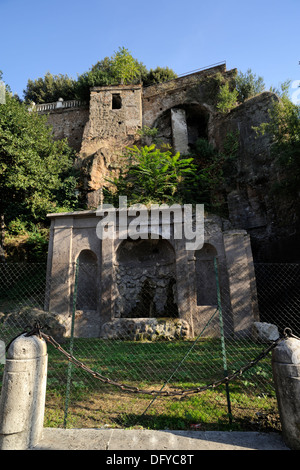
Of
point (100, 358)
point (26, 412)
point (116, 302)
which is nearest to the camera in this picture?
point (26, 412)

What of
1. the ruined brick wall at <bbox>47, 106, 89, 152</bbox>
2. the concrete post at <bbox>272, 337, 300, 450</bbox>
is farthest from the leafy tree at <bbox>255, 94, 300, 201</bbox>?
the ruined brick wall at <bbox>47, 106, 89, 152</bbox>

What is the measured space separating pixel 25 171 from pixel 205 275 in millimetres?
9762

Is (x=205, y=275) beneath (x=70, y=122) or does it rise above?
beneath

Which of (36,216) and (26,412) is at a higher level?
(36,216)

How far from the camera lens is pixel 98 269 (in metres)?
9.73

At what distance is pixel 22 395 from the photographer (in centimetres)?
245

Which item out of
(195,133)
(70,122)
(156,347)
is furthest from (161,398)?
(70,122)

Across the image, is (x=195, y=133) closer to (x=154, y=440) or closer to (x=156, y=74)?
(x=156, y=74)

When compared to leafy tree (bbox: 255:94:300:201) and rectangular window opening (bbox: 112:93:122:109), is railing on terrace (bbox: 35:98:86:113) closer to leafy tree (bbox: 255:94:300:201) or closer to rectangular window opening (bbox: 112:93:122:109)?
rectangular window opening (bbox: 112:93:122:109)

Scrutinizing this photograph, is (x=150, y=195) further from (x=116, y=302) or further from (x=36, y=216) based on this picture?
(x=36, y=216)

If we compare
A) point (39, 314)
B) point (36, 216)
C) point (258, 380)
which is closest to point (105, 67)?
point (36, 216)
